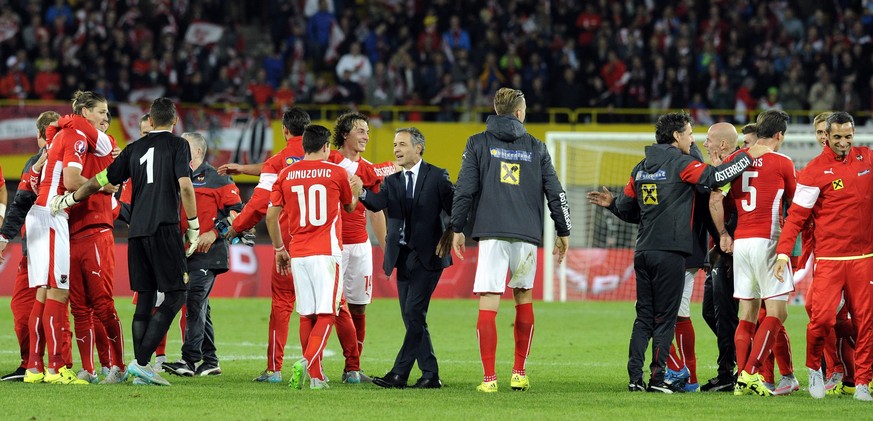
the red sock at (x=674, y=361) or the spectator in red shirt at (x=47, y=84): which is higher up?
the spectator in red shirt at (x=47, y=84)

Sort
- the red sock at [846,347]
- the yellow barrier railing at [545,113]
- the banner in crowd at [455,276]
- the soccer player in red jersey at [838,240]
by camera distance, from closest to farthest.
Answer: the soccer player in red jersey at [838,240] < the red sock at [846,347] < the banner in crowd at [455,276] < the yellow barrier railing at [545,113]

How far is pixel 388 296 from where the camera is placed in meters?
23.9

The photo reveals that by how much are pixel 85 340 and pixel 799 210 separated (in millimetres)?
5866

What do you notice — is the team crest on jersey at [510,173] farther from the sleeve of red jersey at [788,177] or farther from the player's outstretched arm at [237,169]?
the player's outstretched arm at [237,169]

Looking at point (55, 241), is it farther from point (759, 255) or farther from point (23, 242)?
point (759, 255)

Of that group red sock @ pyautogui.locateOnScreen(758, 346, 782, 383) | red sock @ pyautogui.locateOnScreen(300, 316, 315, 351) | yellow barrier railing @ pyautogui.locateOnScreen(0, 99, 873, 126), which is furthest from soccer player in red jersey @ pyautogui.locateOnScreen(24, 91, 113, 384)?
yellow barrier railing @ pyautogui.locateOnScreen(0, 99, 873, 126)

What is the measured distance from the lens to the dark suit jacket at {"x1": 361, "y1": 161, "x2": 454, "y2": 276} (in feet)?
32.1

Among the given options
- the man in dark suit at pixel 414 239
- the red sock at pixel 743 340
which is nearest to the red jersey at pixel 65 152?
the man in dark suit at pixel 414 239

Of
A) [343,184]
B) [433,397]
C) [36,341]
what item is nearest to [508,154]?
[343,184]

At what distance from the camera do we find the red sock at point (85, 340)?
978cm

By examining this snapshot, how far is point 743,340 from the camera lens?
30.5 ft

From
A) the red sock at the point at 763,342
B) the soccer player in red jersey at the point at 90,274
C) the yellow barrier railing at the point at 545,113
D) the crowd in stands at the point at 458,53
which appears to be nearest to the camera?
the red sock at the point at 763,342

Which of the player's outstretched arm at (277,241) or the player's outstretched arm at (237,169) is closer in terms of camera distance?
the player's outstretched arm at (277,241)

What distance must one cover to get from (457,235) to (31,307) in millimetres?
3994
